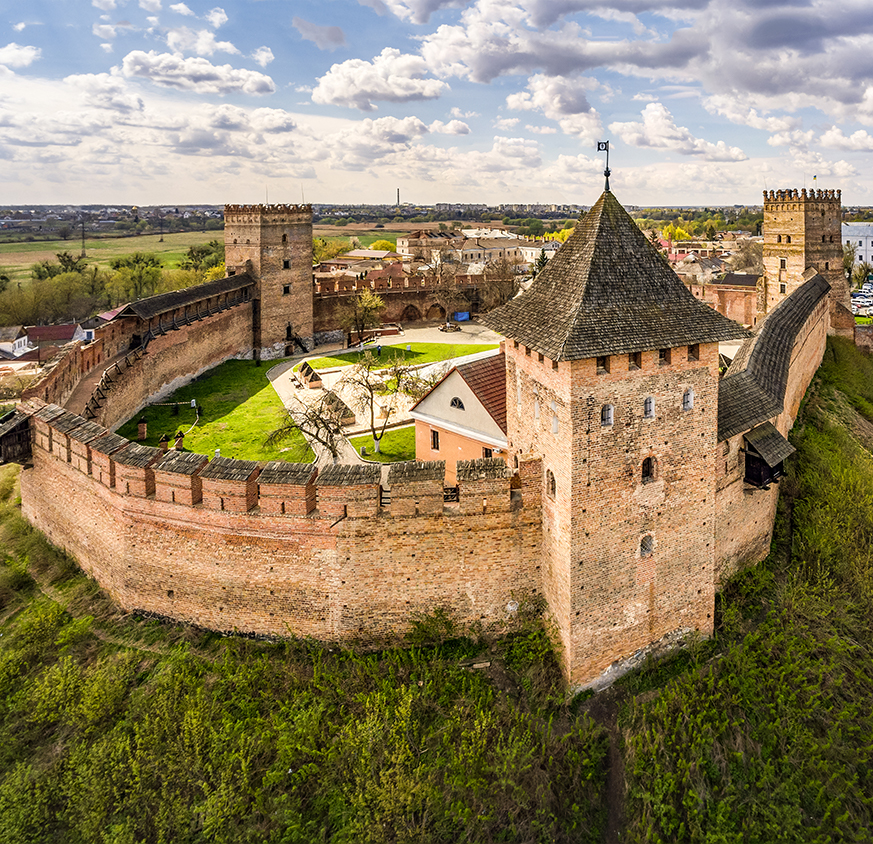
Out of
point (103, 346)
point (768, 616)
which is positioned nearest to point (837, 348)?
point (768, 616)

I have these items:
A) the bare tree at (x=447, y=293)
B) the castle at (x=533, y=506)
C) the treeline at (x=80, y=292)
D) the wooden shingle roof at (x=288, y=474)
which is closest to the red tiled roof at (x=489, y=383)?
the castle at (x=533, y=506)

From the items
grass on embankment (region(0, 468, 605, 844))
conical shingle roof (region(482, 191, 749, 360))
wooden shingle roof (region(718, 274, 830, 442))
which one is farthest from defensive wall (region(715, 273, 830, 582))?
grass on embankment (region(0, 468, 605, 844))

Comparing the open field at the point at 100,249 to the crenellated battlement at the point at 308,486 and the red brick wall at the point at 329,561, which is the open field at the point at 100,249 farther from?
the red brick wall at the point at 329,561

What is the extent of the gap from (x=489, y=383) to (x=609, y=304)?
22.4ft

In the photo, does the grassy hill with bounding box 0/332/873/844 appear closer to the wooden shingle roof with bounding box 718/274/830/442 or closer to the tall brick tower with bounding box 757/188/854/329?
the wooden shingle roof with bounding box 718/274/830/442

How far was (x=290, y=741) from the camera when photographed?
1112 cm

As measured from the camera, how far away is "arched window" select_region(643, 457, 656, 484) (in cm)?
1241

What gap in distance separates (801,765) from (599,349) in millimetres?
8315

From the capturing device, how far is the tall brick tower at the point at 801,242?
34.6 m

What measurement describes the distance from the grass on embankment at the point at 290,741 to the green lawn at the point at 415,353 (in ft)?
84.4

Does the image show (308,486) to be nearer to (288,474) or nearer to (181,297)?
(288,474)

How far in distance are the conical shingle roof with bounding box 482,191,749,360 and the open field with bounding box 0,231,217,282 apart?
8957 cm

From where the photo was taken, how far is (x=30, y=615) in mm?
14414

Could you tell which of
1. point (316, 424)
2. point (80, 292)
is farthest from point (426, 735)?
point (80, 292)
